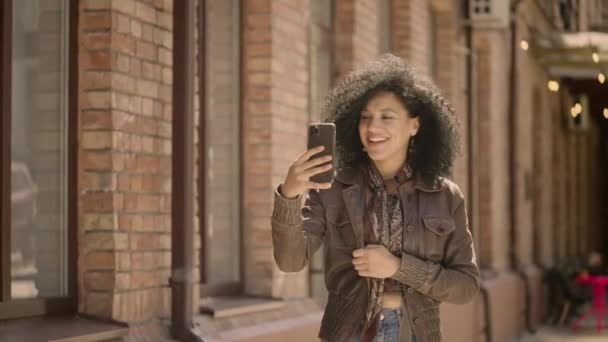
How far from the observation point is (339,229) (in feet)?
12.5

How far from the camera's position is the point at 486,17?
44.5ft

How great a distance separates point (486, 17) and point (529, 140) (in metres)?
4.84

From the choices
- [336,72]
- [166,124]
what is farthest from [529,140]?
[166,124]

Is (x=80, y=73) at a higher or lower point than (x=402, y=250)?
higher

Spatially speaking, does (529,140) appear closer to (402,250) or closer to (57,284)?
(57,284)

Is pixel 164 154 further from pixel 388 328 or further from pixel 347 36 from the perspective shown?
pixel 347 36

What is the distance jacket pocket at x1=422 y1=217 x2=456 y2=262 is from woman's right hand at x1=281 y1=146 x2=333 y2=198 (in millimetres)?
423

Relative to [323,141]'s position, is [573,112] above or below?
above

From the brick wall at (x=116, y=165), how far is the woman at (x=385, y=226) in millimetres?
1695

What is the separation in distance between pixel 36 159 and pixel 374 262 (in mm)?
2077

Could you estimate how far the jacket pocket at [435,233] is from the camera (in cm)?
379

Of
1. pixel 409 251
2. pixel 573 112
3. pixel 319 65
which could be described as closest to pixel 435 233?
pixel 409 251

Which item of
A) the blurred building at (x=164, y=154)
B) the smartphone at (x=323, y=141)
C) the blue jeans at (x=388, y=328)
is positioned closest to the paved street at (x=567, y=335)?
the blurred building at (x=164, y=154)

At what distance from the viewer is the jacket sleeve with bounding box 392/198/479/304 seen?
3.73m
